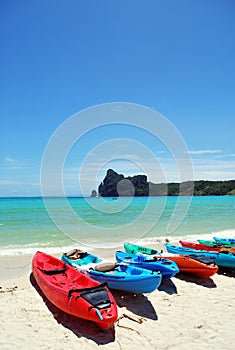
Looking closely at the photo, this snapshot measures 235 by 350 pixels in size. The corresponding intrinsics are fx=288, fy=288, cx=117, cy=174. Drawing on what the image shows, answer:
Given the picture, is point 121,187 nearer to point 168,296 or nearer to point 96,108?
point 96,108

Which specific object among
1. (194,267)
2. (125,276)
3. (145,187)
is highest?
(145,187)

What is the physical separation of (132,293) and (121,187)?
15346 millimetres

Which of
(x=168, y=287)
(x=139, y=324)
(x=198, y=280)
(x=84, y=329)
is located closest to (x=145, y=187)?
(x=198, y=280)

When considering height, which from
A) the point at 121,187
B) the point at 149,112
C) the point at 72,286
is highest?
the point at 149,112

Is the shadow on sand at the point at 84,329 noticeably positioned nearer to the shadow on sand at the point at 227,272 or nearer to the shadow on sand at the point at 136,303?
the shadow on sand at the point at 136,303

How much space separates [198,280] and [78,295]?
12.3ft

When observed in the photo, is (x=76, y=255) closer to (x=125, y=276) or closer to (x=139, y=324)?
(x=125, y=276)

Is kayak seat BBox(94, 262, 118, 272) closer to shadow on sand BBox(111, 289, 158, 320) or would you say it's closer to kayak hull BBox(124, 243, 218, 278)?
shadow on sand BBox(111, 289, 158, 320)

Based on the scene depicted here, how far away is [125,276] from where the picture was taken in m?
5.92

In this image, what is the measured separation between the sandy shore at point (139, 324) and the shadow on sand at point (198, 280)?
63 mm

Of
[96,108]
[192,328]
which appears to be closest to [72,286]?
[192,328]

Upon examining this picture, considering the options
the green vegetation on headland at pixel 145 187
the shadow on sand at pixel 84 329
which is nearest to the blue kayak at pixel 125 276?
the shadow on sand at pixel 84 329

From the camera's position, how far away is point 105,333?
4.71 metres

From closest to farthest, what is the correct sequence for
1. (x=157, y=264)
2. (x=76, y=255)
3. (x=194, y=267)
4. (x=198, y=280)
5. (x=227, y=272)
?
(x=157, y=264) → (x=194, y=267) → (x=198, y=280) → (x=76, y=255) → (x=227, y=272)
